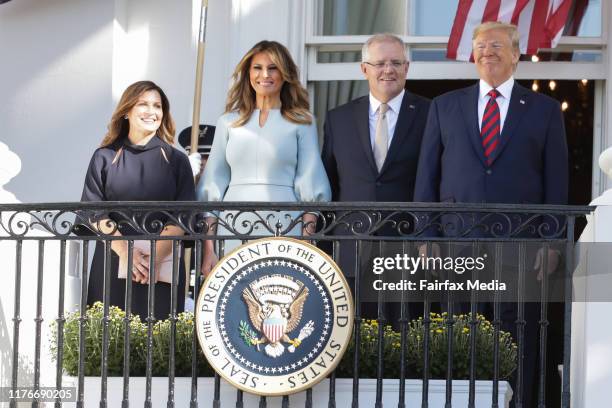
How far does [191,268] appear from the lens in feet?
31.7

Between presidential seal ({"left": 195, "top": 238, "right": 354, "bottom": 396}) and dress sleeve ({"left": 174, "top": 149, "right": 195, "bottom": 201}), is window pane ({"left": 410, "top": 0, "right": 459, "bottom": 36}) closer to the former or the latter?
dress sleeve ({"left": 174, "top": 149, "right": 195, "bottom": 201})

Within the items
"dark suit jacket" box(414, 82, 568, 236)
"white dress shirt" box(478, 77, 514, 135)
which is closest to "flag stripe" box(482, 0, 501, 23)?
"white dress shirt" box(478, 77, 514, 135)

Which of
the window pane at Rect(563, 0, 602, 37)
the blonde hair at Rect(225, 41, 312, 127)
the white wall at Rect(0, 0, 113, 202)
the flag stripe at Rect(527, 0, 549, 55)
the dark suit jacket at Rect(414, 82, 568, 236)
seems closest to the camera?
the dark suit jacket at Rect(414, 82, 568, 236)

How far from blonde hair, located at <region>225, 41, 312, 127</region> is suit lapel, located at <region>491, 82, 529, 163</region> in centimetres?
102

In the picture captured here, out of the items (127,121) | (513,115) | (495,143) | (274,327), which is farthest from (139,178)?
(513,115)

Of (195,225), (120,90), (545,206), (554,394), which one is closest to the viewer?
(545,206)

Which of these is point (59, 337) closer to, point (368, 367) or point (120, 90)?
point (368, 367)

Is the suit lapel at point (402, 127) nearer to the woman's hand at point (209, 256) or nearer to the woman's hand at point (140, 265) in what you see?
the woman's hand at point (209, 256)

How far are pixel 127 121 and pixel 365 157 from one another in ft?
4.44

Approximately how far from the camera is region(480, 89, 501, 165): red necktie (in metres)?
8.08

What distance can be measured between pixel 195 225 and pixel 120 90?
2547mm

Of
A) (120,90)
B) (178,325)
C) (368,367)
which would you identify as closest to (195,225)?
(178,325)

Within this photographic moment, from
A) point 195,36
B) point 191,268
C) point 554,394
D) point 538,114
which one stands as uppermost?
point 195,36

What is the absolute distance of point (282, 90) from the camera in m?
8.38
